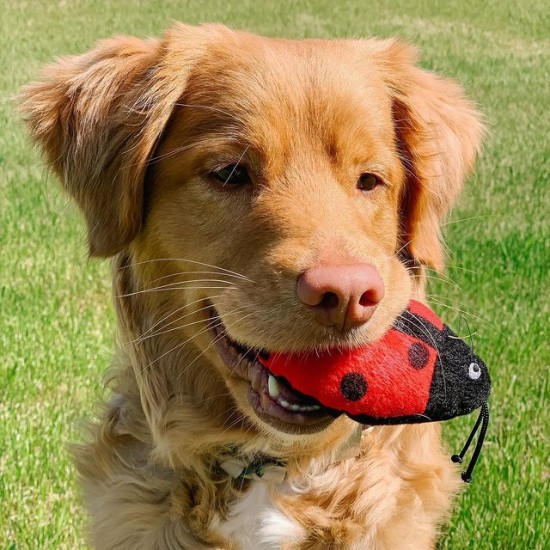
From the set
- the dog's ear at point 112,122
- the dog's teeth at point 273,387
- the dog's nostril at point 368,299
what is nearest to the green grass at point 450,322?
the dog's ear at point 112,122

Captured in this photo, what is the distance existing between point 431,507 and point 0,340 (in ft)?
11.5

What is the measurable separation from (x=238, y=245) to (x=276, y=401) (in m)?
0.55

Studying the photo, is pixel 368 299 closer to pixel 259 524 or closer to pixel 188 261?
pixel 188 261

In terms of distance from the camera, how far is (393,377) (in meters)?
3.03

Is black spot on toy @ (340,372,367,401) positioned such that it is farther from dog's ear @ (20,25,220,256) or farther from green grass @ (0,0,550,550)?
green grass @ (0,0,550,550)

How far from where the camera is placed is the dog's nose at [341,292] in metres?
2.66

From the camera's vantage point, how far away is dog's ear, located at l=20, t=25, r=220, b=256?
338 cm

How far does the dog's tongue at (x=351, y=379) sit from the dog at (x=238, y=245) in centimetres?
10

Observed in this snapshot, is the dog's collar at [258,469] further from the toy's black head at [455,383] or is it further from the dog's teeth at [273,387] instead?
the toy's black head at [455,383]

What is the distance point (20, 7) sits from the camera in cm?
2088

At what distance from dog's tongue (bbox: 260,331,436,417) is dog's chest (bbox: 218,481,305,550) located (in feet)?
1.96

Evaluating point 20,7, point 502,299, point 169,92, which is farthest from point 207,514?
point 20,7

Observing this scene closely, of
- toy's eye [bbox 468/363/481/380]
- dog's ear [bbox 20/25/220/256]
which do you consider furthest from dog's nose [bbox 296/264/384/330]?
dog's ear [bbox 20/25/220/256]

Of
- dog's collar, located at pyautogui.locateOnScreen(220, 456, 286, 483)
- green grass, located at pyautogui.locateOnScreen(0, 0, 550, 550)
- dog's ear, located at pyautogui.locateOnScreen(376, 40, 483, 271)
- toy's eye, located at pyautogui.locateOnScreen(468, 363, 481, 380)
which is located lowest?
Answer: green grass, located at pyautogui.locateOnScreen(0, 0, 550, 550)
